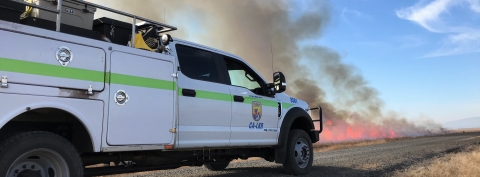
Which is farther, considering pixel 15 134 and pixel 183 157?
pixel 183 157

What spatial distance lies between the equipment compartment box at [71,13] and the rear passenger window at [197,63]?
1150 mm

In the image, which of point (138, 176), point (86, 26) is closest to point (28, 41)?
point (86, 26)

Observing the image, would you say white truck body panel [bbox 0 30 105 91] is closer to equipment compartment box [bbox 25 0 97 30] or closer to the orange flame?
equipment compartment box [bbox 25 0 97 30]

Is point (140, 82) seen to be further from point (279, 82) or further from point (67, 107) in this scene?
point (279, 82)

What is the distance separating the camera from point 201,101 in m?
4.93

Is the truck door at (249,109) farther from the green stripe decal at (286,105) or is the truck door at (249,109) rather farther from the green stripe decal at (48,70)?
the green stripe decal at (48,70)

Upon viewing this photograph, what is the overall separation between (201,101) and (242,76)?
4.88 feet

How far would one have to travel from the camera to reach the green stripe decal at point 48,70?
123 inches

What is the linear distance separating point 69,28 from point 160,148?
5.11 ft

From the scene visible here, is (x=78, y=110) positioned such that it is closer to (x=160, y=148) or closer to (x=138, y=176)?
(x=160, y=148)

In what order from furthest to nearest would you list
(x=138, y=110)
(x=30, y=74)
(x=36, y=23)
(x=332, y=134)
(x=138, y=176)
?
(x=332, y=134), (x=138, y=176), (x=138, y=110), (x=36, y=23), (x=30, y=74)

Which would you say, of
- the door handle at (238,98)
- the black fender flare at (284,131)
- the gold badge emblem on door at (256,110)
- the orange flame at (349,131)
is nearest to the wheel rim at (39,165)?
the door handle at (238,98)

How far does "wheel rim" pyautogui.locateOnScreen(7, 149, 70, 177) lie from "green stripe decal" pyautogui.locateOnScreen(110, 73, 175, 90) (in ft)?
2.85

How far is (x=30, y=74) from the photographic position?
10.6ft
